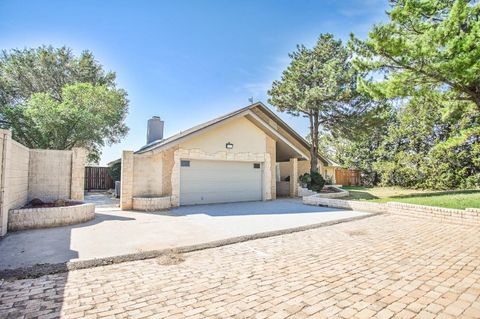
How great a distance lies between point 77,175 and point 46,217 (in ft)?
9.58

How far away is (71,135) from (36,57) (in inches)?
501

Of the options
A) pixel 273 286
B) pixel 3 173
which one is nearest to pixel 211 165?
pixel 3 173

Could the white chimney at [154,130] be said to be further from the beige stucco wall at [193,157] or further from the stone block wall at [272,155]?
the stone block wall at [272,155]

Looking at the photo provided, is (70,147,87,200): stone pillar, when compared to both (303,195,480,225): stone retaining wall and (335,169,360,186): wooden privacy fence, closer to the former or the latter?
(303,195,480,225): stone retaining wall

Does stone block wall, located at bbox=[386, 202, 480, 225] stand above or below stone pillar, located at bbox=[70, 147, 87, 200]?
below

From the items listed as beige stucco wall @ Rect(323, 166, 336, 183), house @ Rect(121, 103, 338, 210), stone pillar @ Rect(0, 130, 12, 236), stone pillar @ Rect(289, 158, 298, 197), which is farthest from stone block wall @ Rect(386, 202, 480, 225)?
beige stucco wall @ Rect(323, 166, 336, 183)

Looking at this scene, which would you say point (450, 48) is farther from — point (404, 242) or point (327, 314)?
point (327, 314)

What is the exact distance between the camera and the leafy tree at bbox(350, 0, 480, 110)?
1104 cm

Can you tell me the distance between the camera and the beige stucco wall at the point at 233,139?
12646 mm

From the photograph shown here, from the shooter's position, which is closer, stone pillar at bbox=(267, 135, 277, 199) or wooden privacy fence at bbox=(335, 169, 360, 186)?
stone pillar at bbox=(267, 135, 277, 199)

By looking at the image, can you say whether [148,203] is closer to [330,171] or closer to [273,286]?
[273,286]

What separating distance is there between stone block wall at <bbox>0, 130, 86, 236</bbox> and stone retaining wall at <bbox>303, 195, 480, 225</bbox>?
35.8 feet

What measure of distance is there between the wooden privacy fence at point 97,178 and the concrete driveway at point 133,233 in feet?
44.0

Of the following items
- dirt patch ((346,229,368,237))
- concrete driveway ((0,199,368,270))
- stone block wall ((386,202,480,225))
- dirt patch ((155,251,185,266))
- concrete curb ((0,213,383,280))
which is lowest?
dirt patch ((155,251,185,266))
